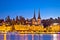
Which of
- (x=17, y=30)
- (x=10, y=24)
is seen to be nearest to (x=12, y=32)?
(x=17, y=30)

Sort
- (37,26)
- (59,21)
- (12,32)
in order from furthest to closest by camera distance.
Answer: (12,32) → (37,26) → (59,21)

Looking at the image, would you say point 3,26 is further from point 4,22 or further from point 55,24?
point 55,24

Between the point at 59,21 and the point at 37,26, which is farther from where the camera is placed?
the point at 37,26

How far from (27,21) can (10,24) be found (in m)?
2.08

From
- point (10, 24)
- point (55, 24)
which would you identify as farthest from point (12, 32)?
point (55, 24)

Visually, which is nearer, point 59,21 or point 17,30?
point 59,21

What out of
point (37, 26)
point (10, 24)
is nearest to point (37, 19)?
point (37, 26)

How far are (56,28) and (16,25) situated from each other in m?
5.12

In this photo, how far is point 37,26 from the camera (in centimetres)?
3553

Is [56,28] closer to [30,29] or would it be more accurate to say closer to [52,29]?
[52,29]

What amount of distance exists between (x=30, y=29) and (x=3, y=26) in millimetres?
3686

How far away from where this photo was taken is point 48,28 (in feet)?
112

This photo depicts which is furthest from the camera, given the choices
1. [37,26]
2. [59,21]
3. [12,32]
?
[12,32]

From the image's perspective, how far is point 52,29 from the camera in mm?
36031
